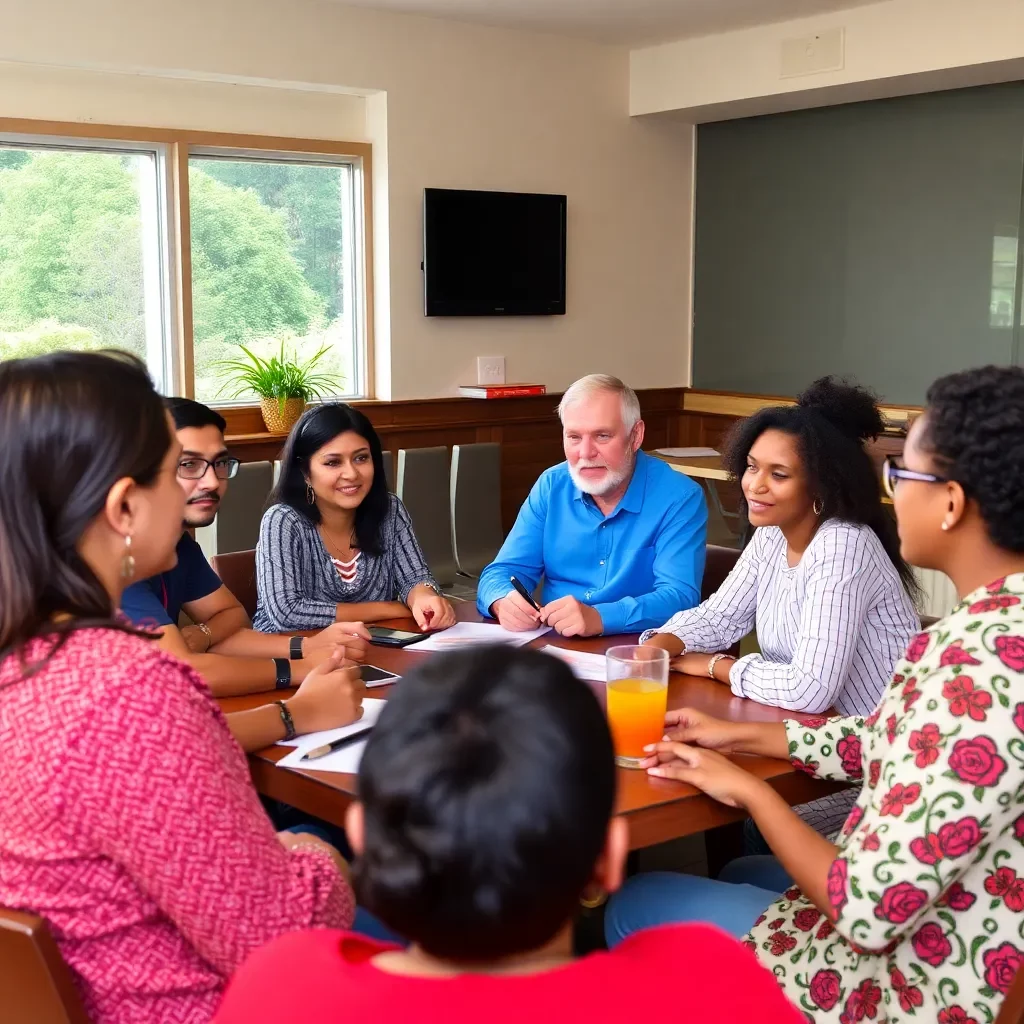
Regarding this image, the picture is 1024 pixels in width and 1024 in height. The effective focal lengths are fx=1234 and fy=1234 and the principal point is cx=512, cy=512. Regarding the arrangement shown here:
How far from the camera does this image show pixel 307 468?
9.34 ft

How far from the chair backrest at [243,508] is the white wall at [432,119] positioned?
3.86 ft

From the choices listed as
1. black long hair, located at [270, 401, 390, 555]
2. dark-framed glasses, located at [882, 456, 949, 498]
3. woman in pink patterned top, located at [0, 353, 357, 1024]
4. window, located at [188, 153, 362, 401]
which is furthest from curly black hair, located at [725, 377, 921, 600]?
window, located at [188, 153, 362, 401]

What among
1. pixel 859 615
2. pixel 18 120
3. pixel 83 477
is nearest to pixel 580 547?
pixel 859 615

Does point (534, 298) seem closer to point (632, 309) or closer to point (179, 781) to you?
point (632, 309)

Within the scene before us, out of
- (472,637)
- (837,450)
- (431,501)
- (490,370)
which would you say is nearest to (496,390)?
(490,370)

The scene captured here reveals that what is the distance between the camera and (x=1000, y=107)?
5410 millimetres

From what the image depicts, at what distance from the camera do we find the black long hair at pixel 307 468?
9.29 feet

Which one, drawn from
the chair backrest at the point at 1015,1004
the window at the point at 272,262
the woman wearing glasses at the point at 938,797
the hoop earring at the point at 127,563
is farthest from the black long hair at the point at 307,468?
the window at the point at 272,262

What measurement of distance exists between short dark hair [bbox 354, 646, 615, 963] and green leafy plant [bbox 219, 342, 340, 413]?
478cm

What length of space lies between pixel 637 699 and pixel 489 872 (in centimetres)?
103

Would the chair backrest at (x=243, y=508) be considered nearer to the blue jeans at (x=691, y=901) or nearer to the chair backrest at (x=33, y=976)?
the blue jeans at (x=691, y=901)

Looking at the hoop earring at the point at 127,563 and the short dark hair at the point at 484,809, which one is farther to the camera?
the hoop earring at the point at 127,563

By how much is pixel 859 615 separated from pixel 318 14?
428cm

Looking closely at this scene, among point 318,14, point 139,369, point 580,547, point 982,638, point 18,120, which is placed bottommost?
point 580,547
